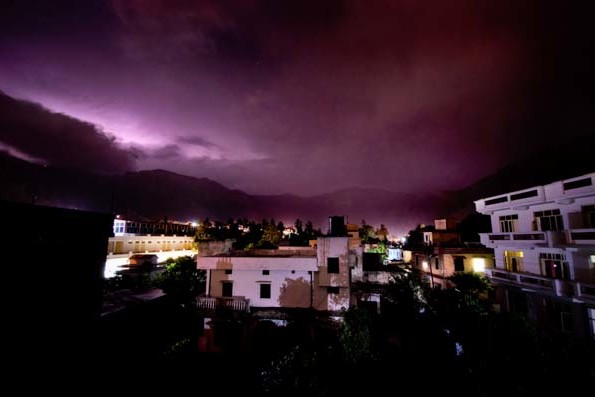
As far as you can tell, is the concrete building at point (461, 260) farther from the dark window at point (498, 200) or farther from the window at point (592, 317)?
the window at point (592, 317)

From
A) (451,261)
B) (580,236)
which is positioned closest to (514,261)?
(580,236)

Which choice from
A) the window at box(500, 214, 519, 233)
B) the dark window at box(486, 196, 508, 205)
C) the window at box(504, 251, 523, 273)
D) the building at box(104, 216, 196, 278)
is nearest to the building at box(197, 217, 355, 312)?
the window at box(504, 251, 523, 273)

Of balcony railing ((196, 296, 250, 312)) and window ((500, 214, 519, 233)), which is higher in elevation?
window ((500, 214, 519, 233))

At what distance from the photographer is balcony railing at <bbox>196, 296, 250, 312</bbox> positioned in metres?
24.0

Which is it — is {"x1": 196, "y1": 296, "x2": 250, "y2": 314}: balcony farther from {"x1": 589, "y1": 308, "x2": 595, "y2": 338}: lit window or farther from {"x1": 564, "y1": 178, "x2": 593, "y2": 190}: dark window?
{"x1": 564, "y1": 178, "x2": 593, "y2": 190}: dark window

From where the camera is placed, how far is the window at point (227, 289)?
25562mm

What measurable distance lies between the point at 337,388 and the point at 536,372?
961 cm

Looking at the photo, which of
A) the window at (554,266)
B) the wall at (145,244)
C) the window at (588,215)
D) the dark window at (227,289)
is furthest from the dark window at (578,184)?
the wall at (145,244)

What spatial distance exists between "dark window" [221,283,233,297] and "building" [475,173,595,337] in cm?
2444

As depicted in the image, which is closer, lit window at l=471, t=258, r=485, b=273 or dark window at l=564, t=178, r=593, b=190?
dark window at l=564, t=178, r=593, b=190

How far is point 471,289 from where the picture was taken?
2516cm

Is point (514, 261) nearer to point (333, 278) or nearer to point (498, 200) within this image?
point (498, 200)

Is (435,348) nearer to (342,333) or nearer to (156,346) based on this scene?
(342,333)

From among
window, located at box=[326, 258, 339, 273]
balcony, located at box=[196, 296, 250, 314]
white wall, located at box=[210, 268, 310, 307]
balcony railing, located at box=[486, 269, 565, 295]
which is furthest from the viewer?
white wall, located at box=[210, 268, 310, 307]
